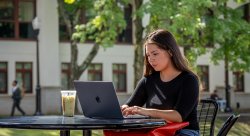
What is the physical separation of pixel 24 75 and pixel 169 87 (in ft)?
89.4

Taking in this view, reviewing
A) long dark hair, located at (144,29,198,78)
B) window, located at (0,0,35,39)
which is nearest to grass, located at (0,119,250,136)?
long dark hair, located at (144,29,198,78)

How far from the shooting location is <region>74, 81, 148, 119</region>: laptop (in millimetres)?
4926

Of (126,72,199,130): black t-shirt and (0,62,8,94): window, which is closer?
(126,72,199,130): black t-shirt

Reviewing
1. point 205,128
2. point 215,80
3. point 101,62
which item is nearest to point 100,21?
point 205,128

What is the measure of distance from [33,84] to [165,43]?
27.4 m

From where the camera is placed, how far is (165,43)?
17.0ft

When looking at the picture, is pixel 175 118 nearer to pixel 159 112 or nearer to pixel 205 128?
pixel 159 112

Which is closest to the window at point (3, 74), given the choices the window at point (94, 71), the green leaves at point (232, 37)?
the window at point (94, 71)

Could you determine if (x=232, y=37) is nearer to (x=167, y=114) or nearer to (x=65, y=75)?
(x=167, y=114)

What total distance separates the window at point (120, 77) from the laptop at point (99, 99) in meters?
28.9

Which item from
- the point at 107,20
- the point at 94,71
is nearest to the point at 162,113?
the point at 107,20

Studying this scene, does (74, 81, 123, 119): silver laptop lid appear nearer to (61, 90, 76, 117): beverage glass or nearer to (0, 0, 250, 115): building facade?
(61, 90, 76, 117): beverage glass

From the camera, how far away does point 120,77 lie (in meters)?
34.5

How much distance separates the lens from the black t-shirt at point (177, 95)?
5.11 meters
